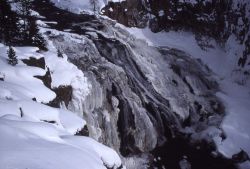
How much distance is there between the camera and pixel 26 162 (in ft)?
24.1

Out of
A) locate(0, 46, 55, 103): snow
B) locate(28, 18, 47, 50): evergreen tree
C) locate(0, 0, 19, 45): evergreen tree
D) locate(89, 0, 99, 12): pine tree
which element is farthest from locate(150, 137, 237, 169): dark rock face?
locate(89, 0, 99, 12): pine tree

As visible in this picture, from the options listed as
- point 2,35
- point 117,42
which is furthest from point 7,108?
point 117,42

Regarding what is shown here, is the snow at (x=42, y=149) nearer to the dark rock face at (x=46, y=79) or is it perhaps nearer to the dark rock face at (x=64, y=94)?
the dark rock face at (x=46, y=79)

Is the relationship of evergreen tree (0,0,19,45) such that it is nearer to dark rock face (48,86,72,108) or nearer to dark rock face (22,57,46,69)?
dark rock face (22,57,46,69)

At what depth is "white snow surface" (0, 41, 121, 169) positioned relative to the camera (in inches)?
303

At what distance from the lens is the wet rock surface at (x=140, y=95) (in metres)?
22.4

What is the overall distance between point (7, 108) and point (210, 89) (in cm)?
2228

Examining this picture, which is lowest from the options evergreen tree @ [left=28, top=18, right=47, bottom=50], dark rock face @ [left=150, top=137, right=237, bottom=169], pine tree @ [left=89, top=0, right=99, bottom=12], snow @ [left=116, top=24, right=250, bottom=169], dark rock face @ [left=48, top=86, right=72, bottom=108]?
dark rock face @ [left=150, top=137, right=237, bottom=169]

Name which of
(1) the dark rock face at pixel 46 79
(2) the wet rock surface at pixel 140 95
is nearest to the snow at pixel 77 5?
(2) the wet rock surface at pixel 140 95

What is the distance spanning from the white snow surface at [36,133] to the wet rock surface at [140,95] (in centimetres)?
467

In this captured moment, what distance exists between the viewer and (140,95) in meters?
25.5

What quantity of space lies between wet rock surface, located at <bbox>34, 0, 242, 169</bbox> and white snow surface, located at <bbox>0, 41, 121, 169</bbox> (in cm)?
467

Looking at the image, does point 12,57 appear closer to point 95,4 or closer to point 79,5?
point 95,4

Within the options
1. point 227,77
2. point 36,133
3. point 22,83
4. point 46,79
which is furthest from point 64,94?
point 227,77
